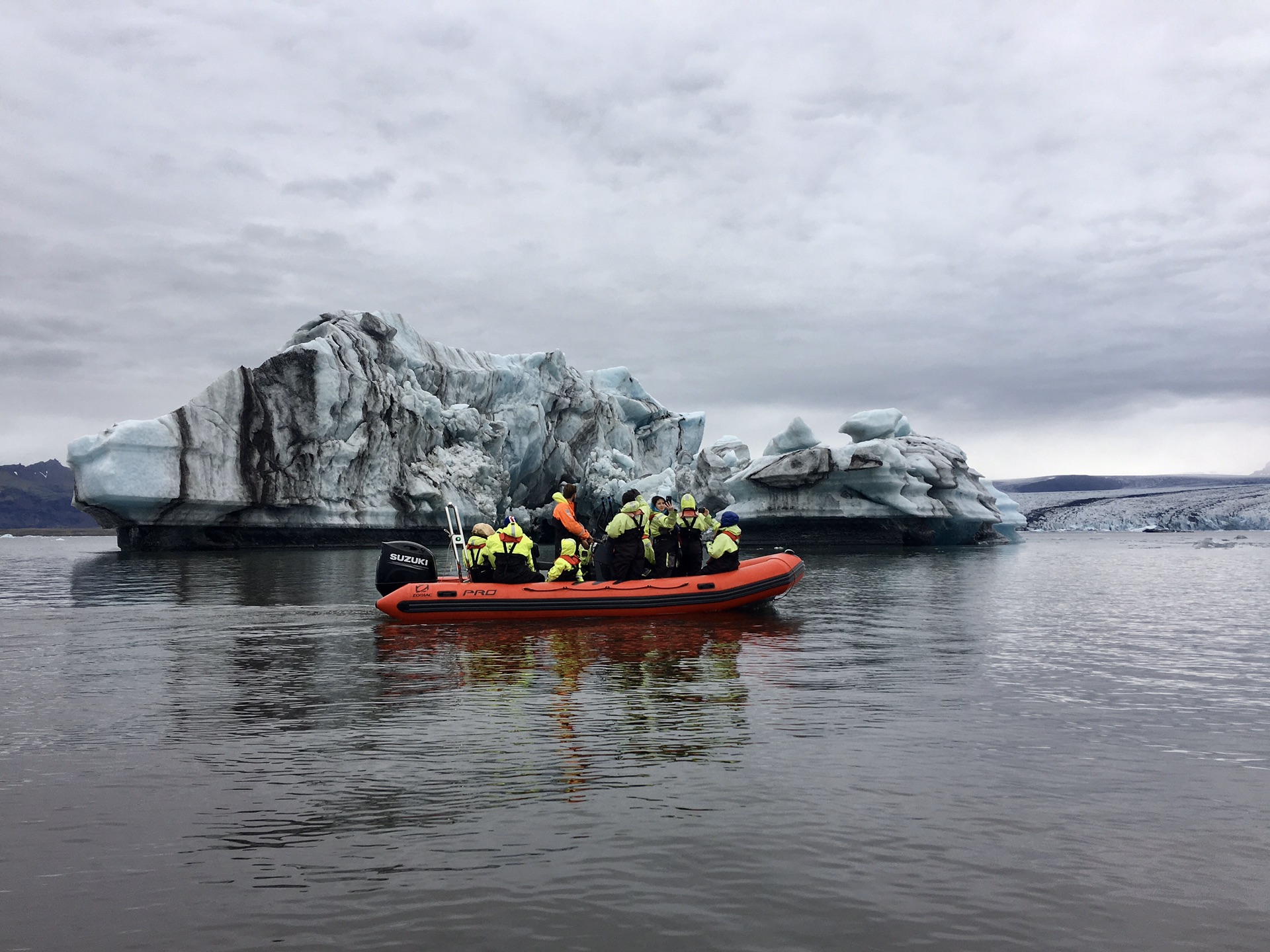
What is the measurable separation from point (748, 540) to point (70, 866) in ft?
131

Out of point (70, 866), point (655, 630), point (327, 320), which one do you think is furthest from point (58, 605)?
point (327, 320)

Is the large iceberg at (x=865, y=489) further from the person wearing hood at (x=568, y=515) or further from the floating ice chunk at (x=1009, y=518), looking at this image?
the person wearing hood at (x=568, y=515)

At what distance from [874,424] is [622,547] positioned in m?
30.2

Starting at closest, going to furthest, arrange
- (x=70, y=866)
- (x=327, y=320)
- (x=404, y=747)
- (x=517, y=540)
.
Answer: (x=70, y=866), (x=404, y=747), (x=517, y=540), (x=327, y=320)

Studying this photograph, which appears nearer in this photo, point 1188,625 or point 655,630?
point 655,630

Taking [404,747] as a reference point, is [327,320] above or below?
above

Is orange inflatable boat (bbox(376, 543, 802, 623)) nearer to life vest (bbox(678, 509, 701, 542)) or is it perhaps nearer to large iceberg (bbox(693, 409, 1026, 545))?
life vest (bbox(678, 509, 701, 542))

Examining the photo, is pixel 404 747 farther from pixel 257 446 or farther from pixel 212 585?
pixel 257 446

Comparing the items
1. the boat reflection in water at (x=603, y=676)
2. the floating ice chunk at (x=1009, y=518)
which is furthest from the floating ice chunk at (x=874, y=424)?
the boat reflection in water at (x=603, y=676)

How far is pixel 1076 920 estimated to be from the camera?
348 centimetres

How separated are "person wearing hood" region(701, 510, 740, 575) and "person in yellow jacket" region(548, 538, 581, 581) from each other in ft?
5.90

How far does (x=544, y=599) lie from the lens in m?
12.2

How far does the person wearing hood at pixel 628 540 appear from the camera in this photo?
12.7 m

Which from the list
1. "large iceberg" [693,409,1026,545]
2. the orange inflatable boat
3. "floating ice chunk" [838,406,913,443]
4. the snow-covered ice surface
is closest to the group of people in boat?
the orange inflatable boat
